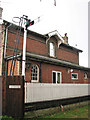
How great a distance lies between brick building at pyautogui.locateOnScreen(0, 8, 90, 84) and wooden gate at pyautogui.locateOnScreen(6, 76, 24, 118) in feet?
5.25

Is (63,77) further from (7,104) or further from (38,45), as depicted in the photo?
(7,104)

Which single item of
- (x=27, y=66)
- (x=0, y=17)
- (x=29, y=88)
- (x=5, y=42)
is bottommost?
(x=29, y=88)

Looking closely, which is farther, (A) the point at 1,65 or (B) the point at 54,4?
(A) the point at 1,65

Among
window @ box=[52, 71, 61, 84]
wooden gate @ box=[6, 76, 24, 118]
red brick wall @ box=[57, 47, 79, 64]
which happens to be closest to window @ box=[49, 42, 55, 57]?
red brick wall @ box=[57, 47, 79, 64]

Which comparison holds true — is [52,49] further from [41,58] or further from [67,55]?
[41,58]

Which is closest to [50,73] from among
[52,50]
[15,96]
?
[52,50]

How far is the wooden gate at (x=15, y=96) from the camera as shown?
6.21 m

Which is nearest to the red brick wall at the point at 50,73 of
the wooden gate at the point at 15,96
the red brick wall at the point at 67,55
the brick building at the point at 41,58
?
the brick building at the point at 41,58

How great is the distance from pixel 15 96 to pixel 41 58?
535 centimetres

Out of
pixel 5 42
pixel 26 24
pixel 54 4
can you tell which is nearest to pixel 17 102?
pixel 26 24

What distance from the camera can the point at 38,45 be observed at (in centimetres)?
1487

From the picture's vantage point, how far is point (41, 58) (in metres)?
11.3

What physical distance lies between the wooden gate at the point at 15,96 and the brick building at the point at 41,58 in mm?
1602

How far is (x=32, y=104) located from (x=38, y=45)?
8466mm
